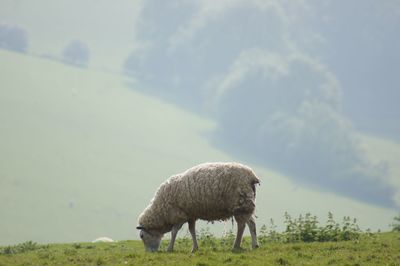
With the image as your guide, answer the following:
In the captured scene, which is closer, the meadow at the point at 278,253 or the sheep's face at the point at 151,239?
the meadow at the point at 278,253

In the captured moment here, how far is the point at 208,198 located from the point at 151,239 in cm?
262

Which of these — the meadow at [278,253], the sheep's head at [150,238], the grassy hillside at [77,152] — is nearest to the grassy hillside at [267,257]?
the meadow at [278,253]

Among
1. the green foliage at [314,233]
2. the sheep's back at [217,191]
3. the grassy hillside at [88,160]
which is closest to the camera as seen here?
the sheep's back at [217,191]

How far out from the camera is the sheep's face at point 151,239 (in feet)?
59.0

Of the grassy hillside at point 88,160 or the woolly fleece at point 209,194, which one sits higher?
the grassy hillside at point 88,160

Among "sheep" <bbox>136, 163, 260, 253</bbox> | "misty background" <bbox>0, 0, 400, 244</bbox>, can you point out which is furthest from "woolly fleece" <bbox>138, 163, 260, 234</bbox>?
"misty background" <bbox>0, 0, 400, 244</bbox>

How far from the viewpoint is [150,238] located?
18.0m

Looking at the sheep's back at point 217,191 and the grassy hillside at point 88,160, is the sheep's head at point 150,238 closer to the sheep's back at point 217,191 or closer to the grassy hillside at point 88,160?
the sheep's back at point 217,191

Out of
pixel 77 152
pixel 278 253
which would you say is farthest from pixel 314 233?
pixel 77 152

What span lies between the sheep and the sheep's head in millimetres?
314

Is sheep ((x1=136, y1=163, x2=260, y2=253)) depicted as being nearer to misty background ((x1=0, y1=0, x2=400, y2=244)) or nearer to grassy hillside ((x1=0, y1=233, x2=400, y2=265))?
grassy hillside ((x1=0, y1=233, x2=400, y2=265))

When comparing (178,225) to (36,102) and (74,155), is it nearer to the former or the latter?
(74,155)

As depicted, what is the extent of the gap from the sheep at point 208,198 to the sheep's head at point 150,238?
31 centimetres

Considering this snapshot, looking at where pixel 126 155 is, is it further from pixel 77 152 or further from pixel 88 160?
pixel 77 152
